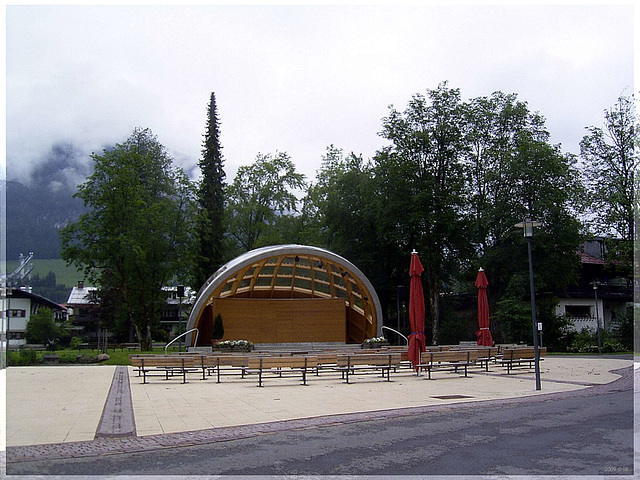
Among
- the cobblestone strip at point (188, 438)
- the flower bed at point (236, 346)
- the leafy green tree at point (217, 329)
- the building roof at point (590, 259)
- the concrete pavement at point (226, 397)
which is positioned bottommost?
the concrete pavement at point (226, 397)

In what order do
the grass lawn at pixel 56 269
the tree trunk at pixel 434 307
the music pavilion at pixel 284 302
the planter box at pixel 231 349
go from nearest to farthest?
the planter box at pixel 231 349 → the music pavilion at pixel 284 302 → the tree trunk at pixel 434 307 → the grass lawn at pixel 56 269

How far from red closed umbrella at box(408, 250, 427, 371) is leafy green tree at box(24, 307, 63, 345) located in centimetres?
4022

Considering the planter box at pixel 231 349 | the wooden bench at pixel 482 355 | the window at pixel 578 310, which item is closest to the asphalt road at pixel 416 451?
the wooden bench at pixel 482 355

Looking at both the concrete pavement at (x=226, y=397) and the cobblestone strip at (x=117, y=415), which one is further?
the concrete pavement at (x=226, y=397)

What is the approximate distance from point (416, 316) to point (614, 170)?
2612 centimetres

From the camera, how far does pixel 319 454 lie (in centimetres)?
662

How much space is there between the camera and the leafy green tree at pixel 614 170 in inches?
1375

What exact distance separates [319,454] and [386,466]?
0.93 meters

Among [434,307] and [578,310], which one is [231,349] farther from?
[578,310]

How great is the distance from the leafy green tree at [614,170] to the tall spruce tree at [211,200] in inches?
1063

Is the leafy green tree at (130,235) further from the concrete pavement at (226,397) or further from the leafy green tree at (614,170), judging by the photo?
the leafy green tree at (614,170)

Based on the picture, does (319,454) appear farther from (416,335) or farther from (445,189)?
(445,189)

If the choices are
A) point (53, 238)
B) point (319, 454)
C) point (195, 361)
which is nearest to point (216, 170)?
point (195, 361)

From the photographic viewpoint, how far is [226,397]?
12.3 m
